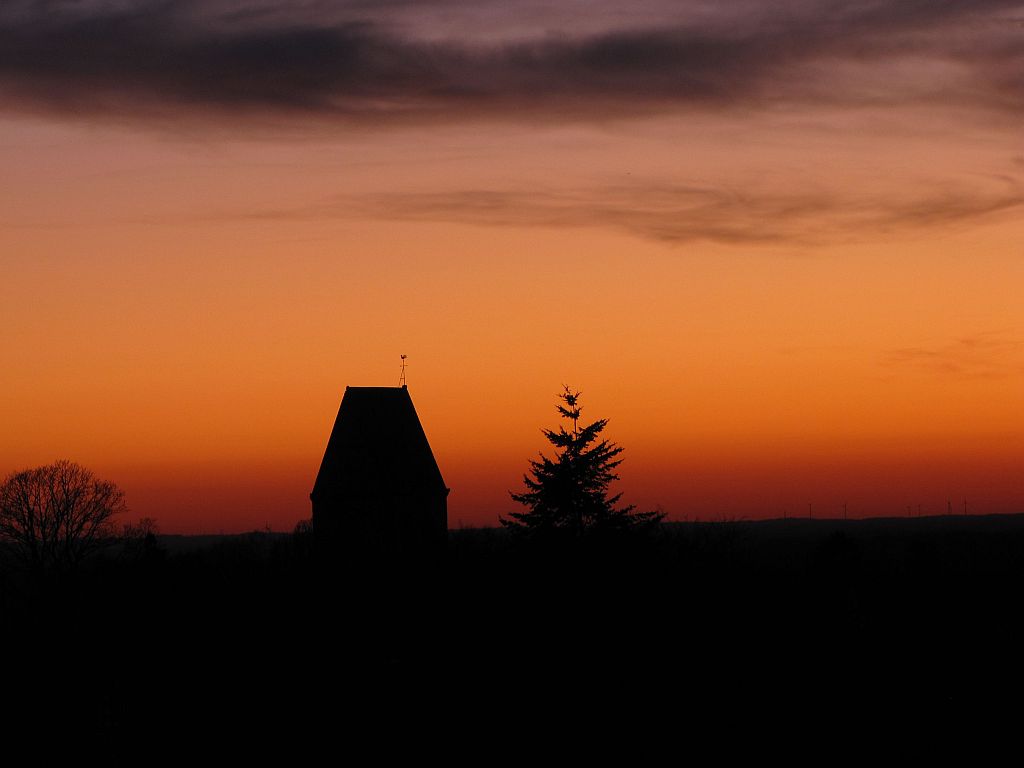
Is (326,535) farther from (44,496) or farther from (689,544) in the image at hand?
(44,496)

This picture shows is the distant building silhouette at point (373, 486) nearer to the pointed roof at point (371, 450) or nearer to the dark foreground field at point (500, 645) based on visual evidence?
the pointed roof at point (371, 450)

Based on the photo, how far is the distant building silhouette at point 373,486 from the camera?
71062 mm

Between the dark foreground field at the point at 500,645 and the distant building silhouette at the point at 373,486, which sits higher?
the distant building silhouette at the point at 373,486

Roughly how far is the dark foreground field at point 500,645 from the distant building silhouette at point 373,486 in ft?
4.05

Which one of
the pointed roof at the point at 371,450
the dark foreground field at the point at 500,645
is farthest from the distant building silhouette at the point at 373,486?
the dark foreground field at the point at 500,645

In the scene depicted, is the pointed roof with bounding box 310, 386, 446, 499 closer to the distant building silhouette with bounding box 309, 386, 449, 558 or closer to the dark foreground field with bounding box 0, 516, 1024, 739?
the distant building silhouette with bounding box 309, 386, 449, 558

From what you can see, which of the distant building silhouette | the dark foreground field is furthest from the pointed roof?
the dark foreground field

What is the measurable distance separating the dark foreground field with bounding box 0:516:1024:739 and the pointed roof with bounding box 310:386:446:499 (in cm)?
369

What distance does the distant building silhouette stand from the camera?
233 feet

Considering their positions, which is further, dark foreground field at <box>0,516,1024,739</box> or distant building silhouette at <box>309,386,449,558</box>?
distant building silhouette at <box>309,386,449,558</box>

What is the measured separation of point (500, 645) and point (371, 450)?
1719 centimetres

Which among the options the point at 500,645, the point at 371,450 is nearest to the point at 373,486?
the point at 371,450

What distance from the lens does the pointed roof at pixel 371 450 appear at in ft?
233

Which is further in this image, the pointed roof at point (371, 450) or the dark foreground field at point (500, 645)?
the pointed roof at point (371, 450)
